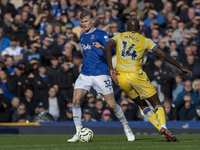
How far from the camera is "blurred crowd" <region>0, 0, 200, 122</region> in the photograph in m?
17.2

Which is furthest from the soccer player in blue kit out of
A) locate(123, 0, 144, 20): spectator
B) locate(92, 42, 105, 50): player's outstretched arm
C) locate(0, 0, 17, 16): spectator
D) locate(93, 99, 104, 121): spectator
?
locate(0, 0, 17, 16): spectator

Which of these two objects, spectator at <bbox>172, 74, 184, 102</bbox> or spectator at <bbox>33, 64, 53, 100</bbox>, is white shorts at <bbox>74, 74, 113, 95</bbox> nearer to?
spectator at <bbox>172, 74, 184, 102</bbox>

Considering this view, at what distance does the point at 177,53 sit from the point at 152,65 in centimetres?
127

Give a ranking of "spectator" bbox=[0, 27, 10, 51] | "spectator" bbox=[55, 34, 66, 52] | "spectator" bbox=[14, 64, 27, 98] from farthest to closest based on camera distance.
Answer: "spectator" bbox=[0, 27, 10, 51] → "spectator" bbox=[55, 34, 66, 52] → "spectator" bbox=[14, 64, 27, 98]

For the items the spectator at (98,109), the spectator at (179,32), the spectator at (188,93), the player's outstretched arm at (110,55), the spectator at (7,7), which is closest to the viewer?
the player's outstretched arm at (110,55)

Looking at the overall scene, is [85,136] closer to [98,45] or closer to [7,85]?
[98,45]

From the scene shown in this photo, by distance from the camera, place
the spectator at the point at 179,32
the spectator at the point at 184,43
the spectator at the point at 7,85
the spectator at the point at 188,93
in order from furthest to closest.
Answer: the spectator at the point at 179,32 → the spectator at the point at 184,43 → the spectator at the point at 7,85 → the spectator at the point at 188,93

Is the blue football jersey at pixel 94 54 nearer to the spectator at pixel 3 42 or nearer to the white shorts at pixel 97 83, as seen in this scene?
the white shorts at pixel 97 83

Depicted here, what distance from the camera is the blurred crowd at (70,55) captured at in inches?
675

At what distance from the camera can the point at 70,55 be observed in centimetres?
1934

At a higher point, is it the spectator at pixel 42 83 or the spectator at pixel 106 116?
the spectator at pixel 42 83

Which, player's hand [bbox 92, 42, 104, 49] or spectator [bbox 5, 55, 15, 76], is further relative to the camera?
spectator [bbox 5, 55, 15, 76]

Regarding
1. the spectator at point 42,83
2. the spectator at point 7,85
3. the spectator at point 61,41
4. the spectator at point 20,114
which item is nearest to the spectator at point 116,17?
the spectator at point 61,41

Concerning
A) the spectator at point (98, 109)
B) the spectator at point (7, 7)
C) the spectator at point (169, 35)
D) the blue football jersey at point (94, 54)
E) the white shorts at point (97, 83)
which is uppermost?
the blue football jersey at point (94, 54)
